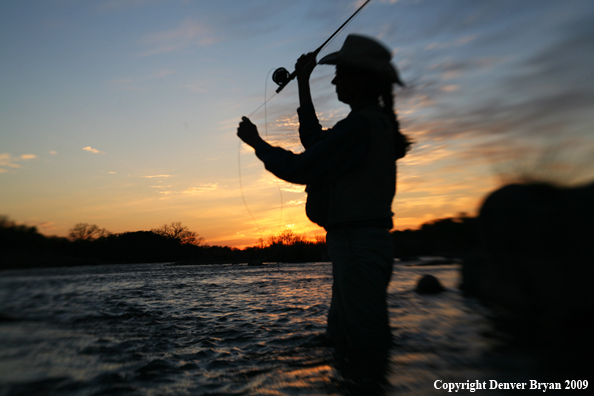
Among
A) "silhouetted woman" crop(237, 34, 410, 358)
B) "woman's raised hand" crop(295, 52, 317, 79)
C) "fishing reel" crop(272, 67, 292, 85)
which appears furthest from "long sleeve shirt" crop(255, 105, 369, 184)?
"fishing reel" crop(272, 67, 292, 85)

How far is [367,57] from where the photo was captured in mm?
2287

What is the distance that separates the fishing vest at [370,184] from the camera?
214 cm

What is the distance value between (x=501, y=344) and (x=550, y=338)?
1.24 metres

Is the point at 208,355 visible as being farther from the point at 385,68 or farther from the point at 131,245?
the point at 131,245

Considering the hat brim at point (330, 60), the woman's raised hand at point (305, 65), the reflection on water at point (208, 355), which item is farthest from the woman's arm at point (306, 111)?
the reflection on water at point (208, 355)

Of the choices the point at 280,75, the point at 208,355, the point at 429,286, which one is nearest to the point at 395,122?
the point at 280,75

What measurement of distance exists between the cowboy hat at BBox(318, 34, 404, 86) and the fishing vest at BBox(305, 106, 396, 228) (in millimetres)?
286

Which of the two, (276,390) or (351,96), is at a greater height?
(351,96)

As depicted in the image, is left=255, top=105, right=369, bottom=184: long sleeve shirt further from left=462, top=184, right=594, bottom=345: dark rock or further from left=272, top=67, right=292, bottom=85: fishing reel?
left=462, top=184, right=594, bottom=345: dark rock

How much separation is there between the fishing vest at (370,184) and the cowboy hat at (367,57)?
0.29 meters

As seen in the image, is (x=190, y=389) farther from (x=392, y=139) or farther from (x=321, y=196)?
(x=392, y=139)

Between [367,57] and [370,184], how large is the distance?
2.80 ft

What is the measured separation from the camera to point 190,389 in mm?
2033

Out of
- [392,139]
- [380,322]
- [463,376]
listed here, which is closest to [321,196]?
[392,139]
